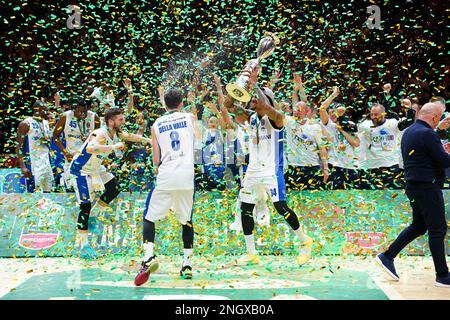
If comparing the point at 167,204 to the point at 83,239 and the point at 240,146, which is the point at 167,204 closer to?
the point at 83,239

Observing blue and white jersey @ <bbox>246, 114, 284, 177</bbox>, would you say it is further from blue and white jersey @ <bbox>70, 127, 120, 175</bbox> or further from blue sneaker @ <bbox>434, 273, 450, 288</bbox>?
blue sneaker @ <bbox>434, 273, 450, 288</bbox>

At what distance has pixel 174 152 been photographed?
7.05 meters

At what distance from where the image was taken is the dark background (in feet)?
42.2

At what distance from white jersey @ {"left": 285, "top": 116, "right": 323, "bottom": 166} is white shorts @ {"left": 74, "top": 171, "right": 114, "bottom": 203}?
12.3 ft

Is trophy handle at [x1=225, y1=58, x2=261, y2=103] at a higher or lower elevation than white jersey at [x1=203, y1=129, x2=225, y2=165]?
higher

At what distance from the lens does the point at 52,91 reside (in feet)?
49.6

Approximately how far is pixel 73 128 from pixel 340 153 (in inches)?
205

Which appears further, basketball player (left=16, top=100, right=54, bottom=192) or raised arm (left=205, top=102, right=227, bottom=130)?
basketball player (left=16, top=100, right=54, bottom=192)

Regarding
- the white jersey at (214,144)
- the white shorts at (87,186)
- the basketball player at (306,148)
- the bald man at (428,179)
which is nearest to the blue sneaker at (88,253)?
the white shorts at (87,186)

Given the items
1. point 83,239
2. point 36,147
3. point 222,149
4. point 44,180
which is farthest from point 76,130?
point 222,149

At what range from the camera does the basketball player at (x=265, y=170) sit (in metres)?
7.82

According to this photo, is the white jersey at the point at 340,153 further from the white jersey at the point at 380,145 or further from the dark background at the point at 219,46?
the dark background at the point at 219,46

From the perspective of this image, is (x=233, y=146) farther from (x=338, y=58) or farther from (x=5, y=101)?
(x=5, y=101)

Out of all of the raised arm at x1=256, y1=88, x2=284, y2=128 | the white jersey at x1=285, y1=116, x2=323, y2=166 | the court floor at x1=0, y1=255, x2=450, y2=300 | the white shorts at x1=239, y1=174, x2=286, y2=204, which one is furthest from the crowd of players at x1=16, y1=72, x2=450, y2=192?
the raised arm at x1=256, y1=88, x2=284, y2=128
